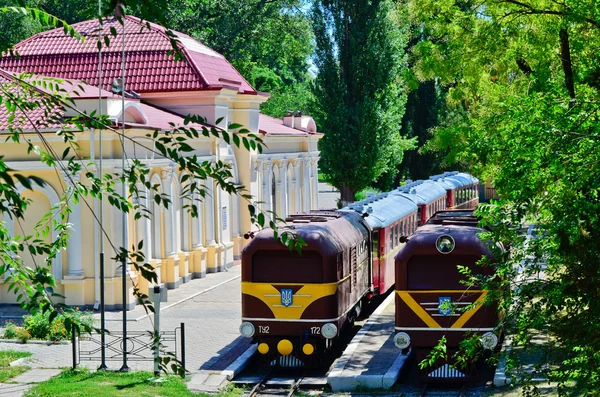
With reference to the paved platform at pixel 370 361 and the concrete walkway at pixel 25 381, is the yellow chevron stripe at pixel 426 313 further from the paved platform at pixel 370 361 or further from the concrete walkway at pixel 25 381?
the concrete walkway at pixel 25 381

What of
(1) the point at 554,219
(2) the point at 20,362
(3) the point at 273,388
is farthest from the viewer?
(2) the point at 20,362

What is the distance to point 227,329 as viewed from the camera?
2388cm

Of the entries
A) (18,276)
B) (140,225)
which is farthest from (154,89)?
(18,276)

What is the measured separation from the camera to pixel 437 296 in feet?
57.7

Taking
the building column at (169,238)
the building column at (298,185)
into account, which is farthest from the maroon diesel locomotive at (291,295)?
the building column at (298,185)

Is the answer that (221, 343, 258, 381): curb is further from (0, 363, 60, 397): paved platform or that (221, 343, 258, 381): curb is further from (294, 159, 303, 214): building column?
(294, 159, 303, 214): building column

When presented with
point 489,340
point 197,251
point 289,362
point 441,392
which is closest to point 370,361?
point 289,362

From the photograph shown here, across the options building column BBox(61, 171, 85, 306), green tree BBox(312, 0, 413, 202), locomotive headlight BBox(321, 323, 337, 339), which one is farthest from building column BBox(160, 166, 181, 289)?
green tree BBox(312, 0, 413, 202)

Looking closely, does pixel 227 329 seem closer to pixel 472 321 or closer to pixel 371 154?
pixel 472 321

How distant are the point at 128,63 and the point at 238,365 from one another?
17784 mm

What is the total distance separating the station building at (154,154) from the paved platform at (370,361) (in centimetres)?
735

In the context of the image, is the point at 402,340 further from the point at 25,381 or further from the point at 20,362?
the point at 20,362

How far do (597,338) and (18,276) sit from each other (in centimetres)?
603

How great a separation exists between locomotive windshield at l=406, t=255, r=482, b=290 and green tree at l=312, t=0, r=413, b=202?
26719mm
